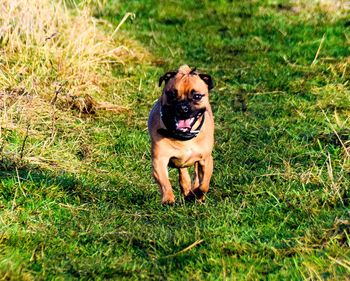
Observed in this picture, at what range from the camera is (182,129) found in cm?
581

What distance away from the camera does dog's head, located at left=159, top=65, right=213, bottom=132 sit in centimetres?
574

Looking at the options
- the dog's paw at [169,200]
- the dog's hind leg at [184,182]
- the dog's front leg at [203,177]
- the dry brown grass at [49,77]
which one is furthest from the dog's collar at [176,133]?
the dry brown grass at [49,77]

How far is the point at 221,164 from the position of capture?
24.5 ft

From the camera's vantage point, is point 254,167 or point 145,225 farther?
point 254,167

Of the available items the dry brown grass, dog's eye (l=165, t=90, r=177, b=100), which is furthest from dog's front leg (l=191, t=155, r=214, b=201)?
the dry brown grass

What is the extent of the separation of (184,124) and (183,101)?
17 cm

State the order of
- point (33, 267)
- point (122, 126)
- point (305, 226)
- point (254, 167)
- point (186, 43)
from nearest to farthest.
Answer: point (33, 267) < point (305, 226) < point (254, 167) < point (122, 126) < point (186, 43)

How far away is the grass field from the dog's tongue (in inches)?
23.0

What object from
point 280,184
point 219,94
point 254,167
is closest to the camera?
point 280,184

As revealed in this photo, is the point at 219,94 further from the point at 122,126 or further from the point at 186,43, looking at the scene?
the point at 186,43

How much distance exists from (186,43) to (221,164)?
197 inches

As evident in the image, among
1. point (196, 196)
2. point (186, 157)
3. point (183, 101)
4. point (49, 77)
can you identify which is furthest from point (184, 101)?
point (49, 77)

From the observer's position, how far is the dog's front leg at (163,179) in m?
5.93

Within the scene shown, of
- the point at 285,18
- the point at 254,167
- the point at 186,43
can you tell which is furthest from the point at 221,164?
the point at 285,18
